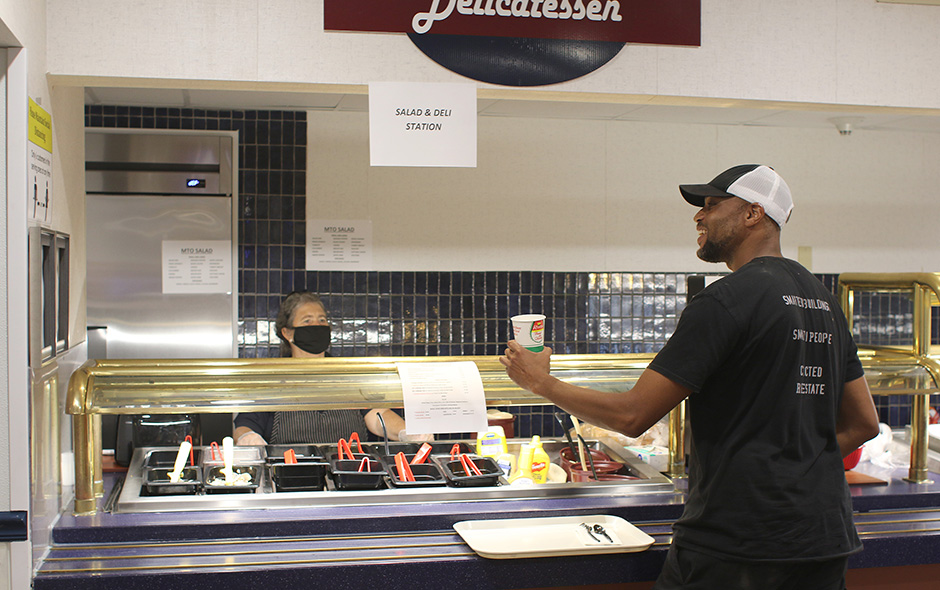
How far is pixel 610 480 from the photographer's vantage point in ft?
8.06

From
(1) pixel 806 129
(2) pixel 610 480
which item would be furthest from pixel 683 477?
(1) pixel 806 129

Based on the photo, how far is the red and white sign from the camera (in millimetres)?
2447

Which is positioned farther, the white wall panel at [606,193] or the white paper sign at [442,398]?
the white wall panel at [606,193]

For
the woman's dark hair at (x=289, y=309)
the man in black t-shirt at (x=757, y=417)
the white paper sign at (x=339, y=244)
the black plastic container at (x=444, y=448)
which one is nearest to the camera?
the man in black t-shirt at (x=757, y=417)

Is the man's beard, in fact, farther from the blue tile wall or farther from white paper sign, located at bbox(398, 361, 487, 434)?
the blue tile wall

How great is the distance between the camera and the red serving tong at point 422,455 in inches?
98.5

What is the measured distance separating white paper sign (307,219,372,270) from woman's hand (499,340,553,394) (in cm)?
270

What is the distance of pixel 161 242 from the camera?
4484mm

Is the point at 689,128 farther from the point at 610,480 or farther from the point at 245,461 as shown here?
the point at 245,461

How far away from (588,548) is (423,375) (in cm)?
63

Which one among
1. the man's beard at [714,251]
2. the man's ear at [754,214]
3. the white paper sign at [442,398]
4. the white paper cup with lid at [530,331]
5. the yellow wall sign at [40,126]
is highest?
the yellow wall sign at [40,126]

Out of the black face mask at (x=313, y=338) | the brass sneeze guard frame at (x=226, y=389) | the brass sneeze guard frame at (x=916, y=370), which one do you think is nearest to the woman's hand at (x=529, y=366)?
the brass sneeze guard frame at (x=226, y=389)

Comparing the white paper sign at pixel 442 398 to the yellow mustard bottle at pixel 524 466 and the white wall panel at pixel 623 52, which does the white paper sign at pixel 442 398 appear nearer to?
the yellow mustard bottle at pixel 524 466

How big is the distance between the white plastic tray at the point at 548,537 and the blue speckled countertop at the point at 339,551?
0.03 meters
